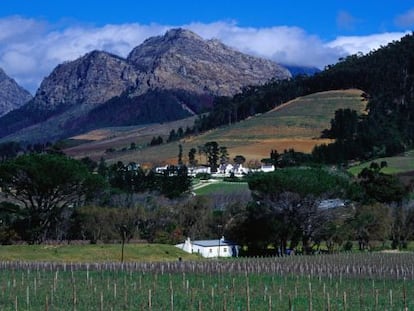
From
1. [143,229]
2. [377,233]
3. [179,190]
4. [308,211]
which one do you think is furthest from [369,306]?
[179,190]

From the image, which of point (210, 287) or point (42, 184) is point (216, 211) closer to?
point (42, 184)

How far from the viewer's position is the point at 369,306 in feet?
94.7

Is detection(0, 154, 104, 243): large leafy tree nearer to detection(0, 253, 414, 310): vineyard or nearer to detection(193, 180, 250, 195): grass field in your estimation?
detection(0, 253, 414, 310): vineyard

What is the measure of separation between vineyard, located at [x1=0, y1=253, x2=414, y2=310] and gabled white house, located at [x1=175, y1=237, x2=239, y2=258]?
2095 cm

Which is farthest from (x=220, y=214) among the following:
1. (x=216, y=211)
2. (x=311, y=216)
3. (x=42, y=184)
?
(x=42, y=184)

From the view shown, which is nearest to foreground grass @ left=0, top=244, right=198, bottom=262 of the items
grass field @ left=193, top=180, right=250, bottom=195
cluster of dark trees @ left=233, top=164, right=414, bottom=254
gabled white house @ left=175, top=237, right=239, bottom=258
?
gabled white house @ left=175, top=237, right=239, bottom=258

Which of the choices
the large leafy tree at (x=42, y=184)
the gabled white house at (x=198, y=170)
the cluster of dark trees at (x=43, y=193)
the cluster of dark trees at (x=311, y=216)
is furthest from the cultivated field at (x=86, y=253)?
the gabled white house at (x=198, y=170)

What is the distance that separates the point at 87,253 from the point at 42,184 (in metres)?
12.4

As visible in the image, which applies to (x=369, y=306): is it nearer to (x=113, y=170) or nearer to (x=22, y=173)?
(x=22, y=173)

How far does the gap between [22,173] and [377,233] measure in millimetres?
33603

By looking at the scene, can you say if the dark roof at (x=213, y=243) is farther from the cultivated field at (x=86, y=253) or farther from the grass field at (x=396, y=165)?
the grass field at (x=396, y=165)

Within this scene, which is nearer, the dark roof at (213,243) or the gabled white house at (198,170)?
the dark roof at (213,243)

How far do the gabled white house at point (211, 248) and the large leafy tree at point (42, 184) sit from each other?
34.1 feet

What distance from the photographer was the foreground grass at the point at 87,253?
61625 mm
